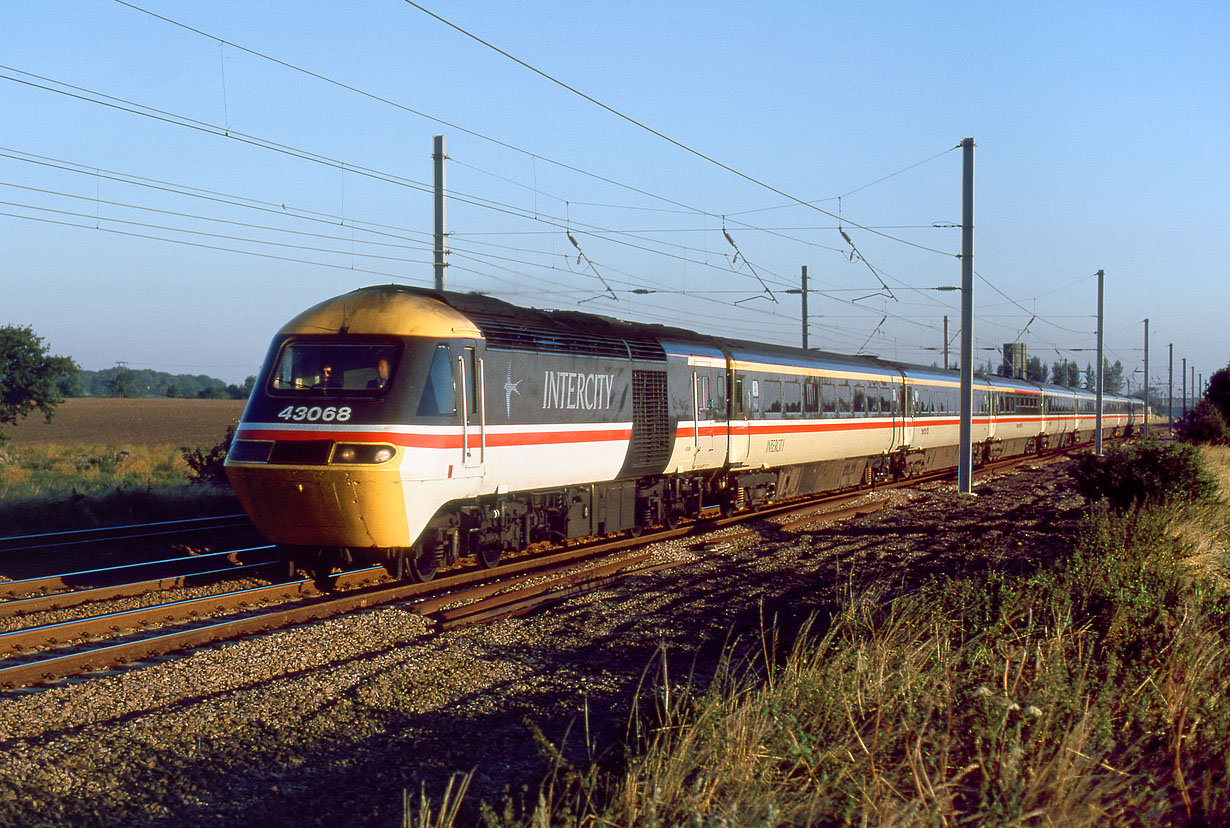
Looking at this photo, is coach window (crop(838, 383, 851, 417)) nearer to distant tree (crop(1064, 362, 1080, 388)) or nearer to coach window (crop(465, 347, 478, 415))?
coach window (crop(465, 347, 478, 415))

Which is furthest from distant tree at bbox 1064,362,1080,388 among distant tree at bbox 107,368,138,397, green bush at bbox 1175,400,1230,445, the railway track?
distant tree at bbox 107,368,138,397

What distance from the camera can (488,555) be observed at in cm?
1266


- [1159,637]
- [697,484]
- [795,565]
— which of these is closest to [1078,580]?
[1159,637]

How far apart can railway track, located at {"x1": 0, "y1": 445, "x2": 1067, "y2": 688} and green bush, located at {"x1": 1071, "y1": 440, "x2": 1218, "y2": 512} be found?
22.0 feet

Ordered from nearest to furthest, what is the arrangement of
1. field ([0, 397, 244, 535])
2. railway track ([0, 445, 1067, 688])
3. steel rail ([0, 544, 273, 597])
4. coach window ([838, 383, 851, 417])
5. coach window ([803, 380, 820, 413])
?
railway track ([0, 445, 1067, 688]) → steel rail ([0, 544, 273, 597]) → field ([0, 397, 244, 535]) → coach window ([803, 380, 820, 413]) → coach window ([838, 383, 851, 417])

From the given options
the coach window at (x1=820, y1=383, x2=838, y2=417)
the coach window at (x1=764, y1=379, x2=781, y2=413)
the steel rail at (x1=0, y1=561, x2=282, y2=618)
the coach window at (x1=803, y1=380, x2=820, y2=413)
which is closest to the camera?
the steel rail at (x1=0, y1=561, x2=282, y2=618)

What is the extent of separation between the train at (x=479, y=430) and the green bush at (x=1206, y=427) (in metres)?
29.7

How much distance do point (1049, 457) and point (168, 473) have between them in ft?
107

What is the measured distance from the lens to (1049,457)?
4128 centimetres

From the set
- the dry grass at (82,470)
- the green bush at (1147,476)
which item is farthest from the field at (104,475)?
the green bush at (1147,476)

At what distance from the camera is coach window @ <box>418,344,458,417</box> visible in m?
10.6

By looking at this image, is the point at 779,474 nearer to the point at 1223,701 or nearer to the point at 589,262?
the point at 589,262

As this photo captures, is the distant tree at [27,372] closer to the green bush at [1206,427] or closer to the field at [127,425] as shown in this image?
the field at [127,425]

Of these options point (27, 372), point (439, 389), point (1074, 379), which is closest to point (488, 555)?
point (439, 389)
